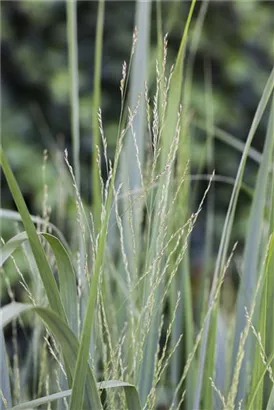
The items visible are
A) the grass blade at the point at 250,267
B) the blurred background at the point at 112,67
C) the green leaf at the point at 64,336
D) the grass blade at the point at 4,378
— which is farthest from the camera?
the blurred background at the point at 112,67

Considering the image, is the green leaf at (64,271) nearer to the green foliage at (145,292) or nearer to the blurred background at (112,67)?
the green foliage at (145,292)

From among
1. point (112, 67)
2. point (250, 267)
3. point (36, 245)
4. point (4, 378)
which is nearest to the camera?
point (36, 245)

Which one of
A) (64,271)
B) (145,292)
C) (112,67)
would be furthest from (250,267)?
(112,67)

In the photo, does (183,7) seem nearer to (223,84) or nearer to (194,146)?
(223,84)

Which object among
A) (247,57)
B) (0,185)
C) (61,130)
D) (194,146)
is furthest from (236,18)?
(0,185)

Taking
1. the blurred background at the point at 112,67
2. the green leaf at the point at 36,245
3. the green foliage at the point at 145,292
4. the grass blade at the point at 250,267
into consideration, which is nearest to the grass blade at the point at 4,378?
the green foliage at the point at 145,292

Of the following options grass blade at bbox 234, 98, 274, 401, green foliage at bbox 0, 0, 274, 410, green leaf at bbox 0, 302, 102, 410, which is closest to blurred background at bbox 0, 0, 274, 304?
green foliage at bbox 0, 0, 274, 410

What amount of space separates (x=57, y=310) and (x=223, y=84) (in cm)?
236

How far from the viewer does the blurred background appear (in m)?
2.83

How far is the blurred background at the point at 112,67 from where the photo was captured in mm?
2832

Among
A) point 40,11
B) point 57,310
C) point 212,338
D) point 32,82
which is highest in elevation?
point 40,11

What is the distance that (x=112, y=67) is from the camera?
290 cm

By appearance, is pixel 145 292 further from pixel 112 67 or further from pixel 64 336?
pixel 112 67

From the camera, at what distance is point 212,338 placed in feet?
3.01
